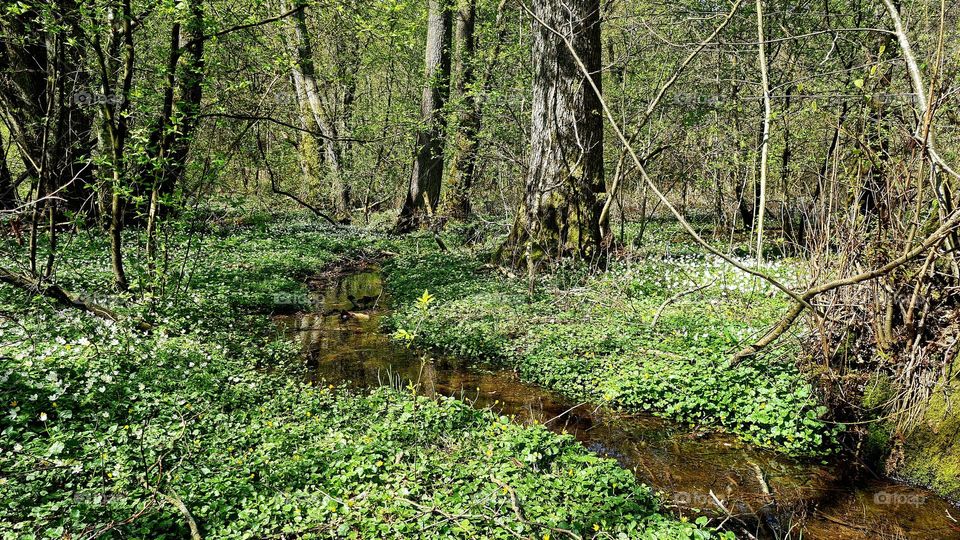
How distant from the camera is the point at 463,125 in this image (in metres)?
16.4

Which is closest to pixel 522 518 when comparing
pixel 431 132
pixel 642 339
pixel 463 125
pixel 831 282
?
pixel 831 282

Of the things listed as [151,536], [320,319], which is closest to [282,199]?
[320,319]

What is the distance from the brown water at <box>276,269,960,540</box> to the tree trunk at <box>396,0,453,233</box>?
31.5 feet

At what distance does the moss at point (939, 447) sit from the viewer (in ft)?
14.0

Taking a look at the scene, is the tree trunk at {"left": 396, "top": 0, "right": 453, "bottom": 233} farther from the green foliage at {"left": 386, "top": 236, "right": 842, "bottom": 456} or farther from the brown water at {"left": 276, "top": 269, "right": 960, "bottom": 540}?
the brown water at {"left": 276, "top": 269, "right": 960, "bottom": 540}

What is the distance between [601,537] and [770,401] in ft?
9.15

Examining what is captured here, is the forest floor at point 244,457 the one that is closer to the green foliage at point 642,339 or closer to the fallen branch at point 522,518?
the fallen branch at point 522,518

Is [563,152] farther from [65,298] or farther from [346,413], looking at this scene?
[65,298]

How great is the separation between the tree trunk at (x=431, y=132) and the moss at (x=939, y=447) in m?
13.0

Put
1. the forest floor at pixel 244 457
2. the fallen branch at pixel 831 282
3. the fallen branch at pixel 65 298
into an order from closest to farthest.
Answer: the fallen branch at pixel 831 282
the forest floor at pixel 244 457
the fallen branch at pixel 65 298

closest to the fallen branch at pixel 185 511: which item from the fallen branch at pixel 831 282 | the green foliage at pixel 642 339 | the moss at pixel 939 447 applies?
the fallen branch at pixel 831 282

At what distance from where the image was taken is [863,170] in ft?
16.1

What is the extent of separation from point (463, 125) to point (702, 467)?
44.1ft

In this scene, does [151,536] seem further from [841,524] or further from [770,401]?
[770,401]
